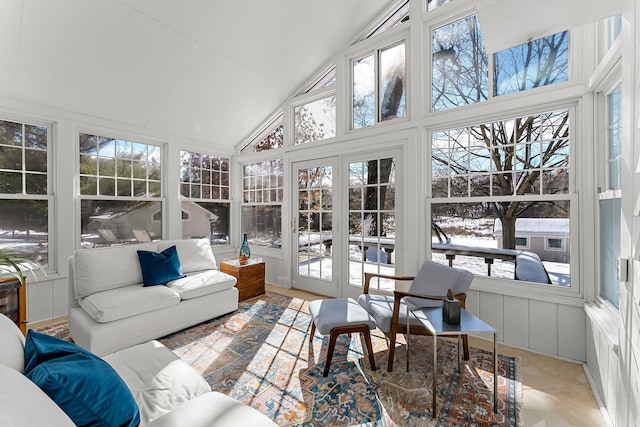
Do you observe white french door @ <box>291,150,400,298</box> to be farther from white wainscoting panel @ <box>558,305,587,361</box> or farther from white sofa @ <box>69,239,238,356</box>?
white wainscoting panel @ <box>558,305,587,361</box>

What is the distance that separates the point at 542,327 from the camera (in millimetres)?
2617

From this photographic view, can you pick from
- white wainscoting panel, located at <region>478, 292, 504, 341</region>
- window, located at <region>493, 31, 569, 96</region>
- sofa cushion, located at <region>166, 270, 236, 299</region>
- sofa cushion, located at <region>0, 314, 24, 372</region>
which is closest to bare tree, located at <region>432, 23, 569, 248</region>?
window, located at <region>493, 31, 569, 96</region>

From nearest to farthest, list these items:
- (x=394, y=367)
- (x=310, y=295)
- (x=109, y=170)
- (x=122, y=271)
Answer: (x=394, y=367)
(x=122, y=271)
(x=109, y=170)
(x=310, y=295)

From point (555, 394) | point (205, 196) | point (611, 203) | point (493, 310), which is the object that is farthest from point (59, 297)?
point (611, 203)

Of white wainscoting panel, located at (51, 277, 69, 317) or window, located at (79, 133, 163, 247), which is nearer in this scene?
white wainscoting panel, located at (51, 277, 69, 317)

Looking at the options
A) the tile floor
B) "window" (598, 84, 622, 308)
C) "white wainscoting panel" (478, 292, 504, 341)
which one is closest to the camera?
the tile floor

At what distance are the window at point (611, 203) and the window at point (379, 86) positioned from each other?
183 centimetres

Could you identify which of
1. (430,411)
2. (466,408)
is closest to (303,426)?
(430,411)

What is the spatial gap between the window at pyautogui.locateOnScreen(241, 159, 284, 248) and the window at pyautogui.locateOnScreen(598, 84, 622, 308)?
12.4ft

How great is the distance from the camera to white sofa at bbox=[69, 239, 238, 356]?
2527mm

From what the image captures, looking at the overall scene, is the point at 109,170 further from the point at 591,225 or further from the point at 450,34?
the point at 591,225

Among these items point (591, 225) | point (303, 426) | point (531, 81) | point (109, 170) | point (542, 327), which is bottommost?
point (303, 426)

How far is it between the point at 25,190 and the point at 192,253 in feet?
6.16

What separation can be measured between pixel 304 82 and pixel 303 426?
423 centimetres
